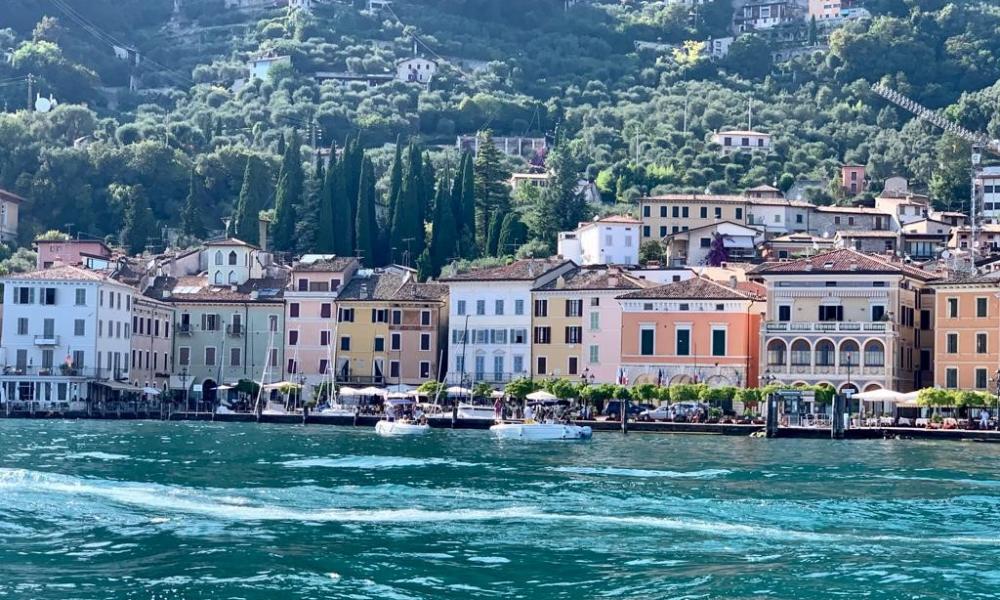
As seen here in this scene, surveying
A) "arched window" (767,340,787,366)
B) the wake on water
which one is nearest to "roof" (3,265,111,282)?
"arched window" (767,340,787,366)

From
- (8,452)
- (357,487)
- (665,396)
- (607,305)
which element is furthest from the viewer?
(607,305)

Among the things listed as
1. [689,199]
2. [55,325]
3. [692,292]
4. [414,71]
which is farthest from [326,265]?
[414,71]

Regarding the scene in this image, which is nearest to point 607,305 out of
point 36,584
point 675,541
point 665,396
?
point 665,396

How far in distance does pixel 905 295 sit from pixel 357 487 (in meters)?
46.8

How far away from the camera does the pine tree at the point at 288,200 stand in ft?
409

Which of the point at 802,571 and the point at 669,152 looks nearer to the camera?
the point at 802,571

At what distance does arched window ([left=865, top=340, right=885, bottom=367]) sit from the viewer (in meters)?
90.7

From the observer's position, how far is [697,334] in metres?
94.2

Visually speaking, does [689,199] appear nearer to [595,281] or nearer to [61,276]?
[595,281]

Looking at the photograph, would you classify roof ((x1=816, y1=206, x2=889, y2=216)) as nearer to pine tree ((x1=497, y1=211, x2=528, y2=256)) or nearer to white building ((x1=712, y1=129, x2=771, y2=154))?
pine tree ((x1=497, y1=211, x2=528, y2=256))

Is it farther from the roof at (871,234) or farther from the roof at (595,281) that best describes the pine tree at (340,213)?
the roof at (871,234)

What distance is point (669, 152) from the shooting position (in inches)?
6378

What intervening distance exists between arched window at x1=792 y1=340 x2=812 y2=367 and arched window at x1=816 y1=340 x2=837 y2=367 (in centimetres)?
41

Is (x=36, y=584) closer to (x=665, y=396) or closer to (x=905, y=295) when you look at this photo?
(x=665, y=396)
